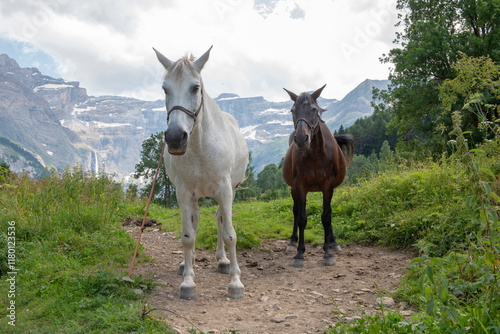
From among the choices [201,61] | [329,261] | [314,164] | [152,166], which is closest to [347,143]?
[314,164]

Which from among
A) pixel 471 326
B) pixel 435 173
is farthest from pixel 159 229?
pixel 471 326

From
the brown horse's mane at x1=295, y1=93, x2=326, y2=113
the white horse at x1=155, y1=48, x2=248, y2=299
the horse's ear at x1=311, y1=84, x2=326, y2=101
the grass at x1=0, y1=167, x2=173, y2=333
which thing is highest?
the horse's ear at x1=311, y1=84, x2=326, y2=101

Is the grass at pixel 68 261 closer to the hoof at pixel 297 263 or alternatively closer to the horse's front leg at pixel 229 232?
the horse's front leg at pixel 229 232

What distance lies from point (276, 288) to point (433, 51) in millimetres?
23600

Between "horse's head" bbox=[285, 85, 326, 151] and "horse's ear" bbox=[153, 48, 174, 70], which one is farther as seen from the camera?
"horse's head" bbox=[285, 85, 326, 151]

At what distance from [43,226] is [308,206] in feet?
19.9

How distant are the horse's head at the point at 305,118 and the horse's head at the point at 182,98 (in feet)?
5.95

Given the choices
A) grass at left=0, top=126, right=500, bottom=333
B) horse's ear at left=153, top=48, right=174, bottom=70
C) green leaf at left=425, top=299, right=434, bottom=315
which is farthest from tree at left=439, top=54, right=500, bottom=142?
horse's ear at left=153, top=48, right=174, bottom=70

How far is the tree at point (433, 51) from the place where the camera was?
845 inches

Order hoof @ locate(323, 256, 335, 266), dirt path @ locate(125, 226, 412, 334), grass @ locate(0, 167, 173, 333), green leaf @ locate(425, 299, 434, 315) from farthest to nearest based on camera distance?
hoof @ locate(323, 256, 335, 266) < dirt path @ locate(125, 226, 412, 334) < grass @ locate(0, 167, 173, 333) < green leaf @ locate(425, 299, 434, 315)

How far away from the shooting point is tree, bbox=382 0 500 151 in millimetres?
21453

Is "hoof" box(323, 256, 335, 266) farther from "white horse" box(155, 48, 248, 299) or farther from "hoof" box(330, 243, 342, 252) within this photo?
"white horse" box(155, 48, 248, 299)

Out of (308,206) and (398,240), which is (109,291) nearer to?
(398,240)

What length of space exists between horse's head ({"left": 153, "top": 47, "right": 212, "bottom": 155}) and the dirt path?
1.71 m
